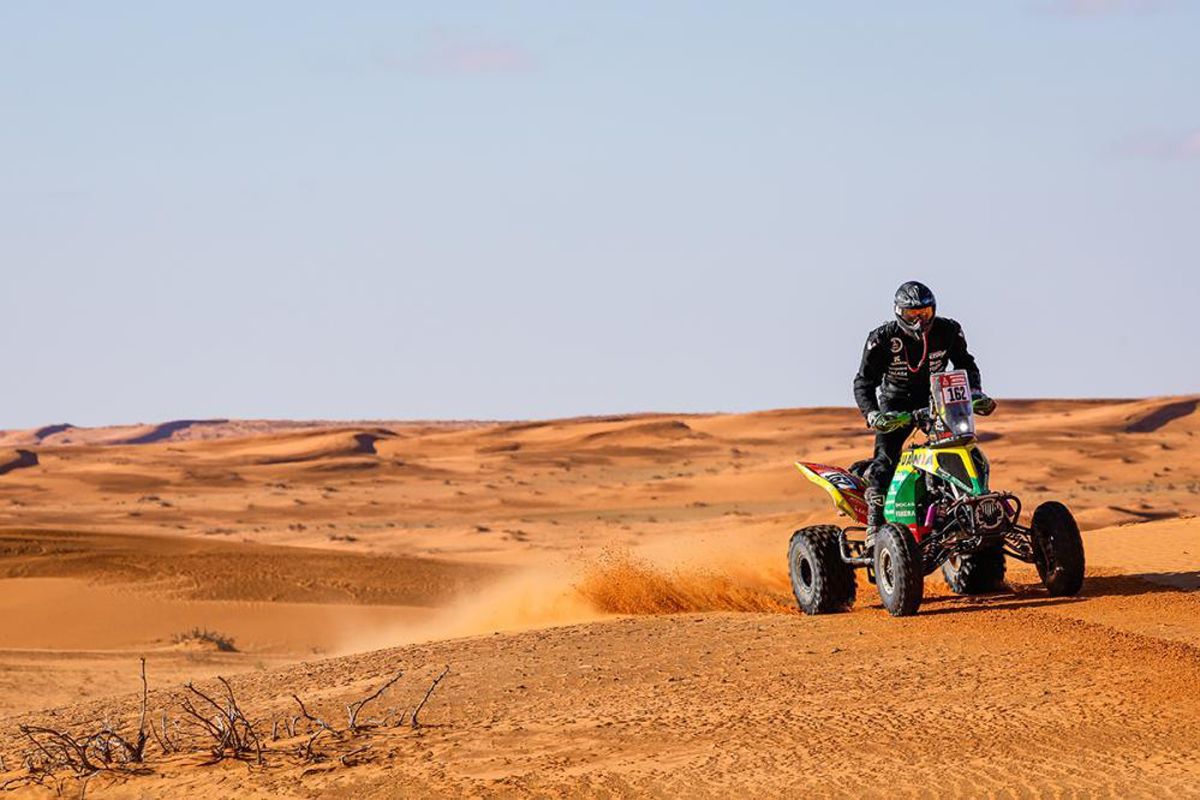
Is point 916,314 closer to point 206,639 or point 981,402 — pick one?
point 981,402

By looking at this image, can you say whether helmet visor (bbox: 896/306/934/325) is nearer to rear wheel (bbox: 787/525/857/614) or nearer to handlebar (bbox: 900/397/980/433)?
handlebar (bbox: 900/397/980/433)

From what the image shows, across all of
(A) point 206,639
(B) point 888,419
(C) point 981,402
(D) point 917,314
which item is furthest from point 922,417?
(A) point 206,639

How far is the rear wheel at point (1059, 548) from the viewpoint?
1237 cm

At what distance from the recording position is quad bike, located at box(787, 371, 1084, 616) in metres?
12.0

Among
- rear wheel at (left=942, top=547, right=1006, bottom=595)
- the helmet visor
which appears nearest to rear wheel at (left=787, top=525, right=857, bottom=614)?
rear wheel at (left=942, top=547, right=1006, bottom=595)

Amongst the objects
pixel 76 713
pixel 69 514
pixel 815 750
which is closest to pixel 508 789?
pixel 815 750

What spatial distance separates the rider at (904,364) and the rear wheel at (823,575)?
14.6 inches

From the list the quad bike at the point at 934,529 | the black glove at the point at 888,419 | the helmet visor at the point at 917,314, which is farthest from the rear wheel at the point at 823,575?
the helmet visor at the point at 917,314

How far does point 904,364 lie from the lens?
1264cm

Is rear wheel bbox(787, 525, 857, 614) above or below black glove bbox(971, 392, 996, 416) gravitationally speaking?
below

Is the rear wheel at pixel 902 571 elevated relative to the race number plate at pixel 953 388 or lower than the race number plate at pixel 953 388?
lower

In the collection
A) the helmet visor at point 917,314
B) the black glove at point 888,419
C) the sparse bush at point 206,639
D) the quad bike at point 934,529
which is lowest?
the sparse bush at point 206,639

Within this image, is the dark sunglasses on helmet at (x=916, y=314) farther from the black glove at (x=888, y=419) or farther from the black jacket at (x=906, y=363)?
the black glove at (x=888, y=419)

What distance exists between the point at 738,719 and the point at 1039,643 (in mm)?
2498
